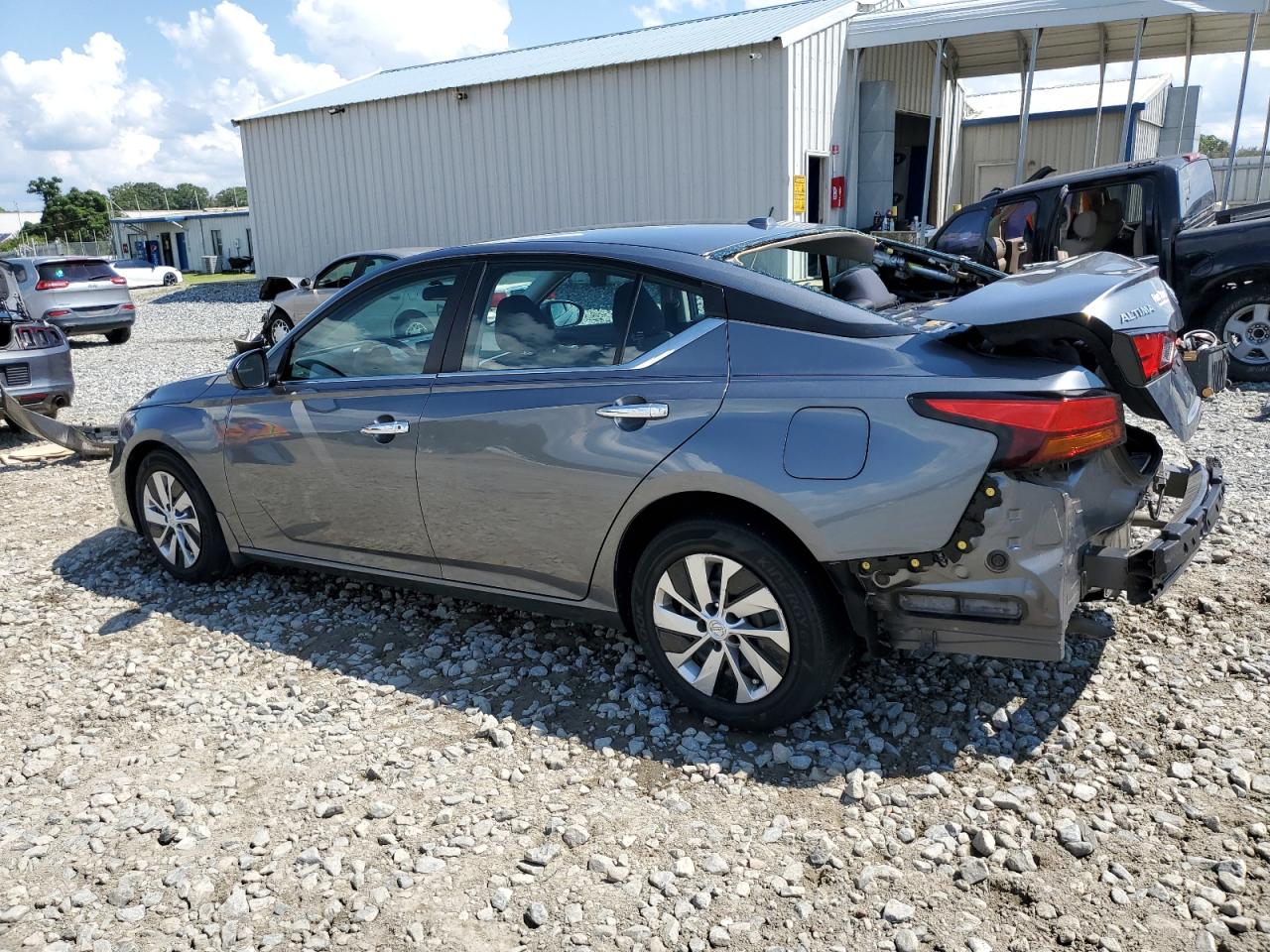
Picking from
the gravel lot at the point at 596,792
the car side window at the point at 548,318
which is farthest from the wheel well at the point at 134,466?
the car side window at the point at 548,318

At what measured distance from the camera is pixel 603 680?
12.8 feet

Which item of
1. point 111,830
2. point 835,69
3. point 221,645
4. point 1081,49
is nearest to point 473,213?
point 835,69

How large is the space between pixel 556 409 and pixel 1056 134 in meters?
25.5

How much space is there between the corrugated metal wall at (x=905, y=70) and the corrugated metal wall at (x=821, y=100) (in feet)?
3.44

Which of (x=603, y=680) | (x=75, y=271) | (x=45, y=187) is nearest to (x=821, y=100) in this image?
(x=75, y=271)

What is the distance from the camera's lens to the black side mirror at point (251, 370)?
448 centimetres

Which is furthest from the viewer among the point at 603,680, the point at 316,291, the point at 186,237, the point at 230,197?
the point at 230,197

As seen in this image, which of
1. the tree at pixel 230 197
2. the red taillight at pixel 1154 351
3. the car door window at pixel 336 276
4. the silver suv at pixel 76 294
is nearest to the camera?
the red taillight at pixel 1154 351

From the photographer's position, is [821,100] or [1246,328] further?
[821,100]

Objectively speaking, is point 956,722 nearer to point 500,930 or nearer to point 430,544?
point 500,930

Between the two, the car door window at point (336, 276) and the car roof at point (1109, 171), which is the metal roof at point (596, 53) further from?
the car roof at point (1109, 171)

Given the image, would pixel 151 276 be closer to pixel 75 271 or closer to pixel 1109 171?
pixel 75 271

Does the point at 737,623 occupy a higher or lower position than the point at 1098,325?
lower

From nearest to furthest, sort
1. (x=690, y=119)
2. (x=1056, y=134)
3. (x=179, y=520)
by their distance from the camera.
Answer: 1. (x=179, y=520)
2. (x=690, y=119)
3. (x=1056, y=134)
